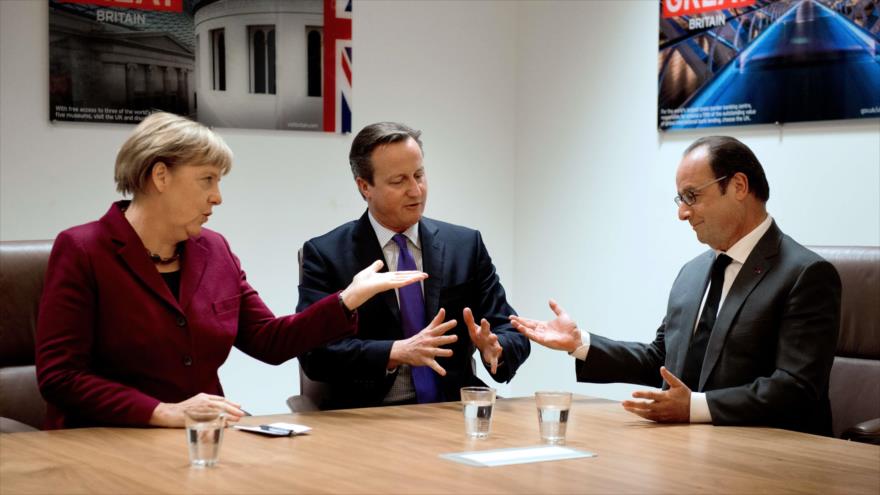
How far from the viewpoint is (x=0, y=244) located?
3373mm

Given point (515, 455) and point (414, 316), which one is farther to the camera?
point (414, 316)

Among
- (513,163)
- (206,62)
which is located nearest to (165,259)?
(206,62)

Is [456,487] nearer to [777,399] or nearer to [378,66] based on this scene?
[777,399]

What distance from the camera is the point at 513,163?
5809 millimetres

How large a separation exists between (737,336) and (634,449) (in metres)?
0.74

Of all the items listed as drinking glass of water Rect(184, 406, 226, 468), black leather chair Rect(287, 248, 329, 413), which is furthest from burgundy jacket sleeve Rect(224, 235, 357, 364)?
drinking glass of water Rect(184, 406, 226, 468)

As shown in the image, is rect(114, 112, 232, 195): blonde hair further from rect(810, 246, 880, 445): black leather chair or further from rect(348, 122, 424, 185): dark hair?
rect(810, 246, 880, 445): black leather chair

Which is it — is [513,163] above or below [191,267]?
above

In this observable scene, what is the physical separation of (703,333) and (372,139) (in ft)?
4.17

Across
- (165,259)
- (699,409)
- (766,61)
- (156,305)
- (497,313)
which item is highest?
(766,61)

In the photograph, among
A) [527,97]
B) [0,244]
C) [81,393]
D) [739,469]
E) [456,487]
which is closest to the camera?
[456,487]

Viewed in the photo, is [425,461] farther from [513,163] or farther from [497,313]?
[513,163]

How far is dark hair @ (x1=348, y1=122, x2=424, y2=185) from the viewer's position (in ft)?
11.8

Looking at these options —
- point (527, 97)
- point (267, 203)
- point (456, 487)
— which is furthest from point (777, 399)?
point (527, 97)
